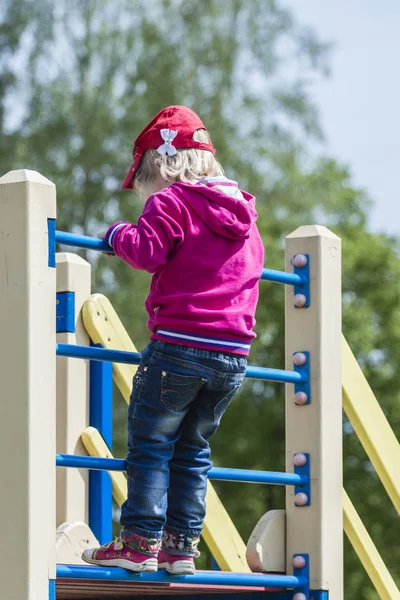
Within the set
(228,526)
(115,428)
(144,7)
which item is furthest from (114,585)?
(144,7)

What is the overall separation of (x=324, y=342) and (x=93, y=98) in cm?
1561

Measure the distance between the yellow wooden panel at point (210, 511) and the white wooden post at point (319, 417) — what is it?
975 mm

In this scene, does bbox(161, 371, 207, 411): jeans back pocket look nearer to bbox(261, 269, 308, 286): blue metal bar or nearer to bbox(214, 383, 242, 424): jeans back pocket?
bbox(214, 383, 242, 424): jeans back pocket

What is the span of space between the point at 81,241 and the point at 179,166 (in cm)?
37

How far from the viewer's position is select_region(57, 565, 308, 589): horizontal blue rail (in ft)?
10.7

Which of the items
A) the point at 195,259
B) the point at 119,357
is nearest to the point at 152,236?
the point at 195,259

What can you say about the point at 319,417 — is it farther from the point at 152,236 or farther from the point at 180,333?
the point at 152,236

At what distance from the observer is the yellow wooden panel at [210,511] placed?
511 centimetres

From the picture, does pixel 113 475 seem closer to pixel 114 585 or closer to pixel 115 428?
pixel 114 585

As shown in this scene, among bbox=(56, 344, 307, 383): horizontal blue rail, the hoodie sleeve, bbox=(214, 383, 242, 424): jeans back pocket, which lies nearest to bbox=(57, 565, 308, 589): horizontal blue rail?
bbox=(214, 383, 242, 424): jeans back pocket

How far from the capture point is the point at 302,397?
4176 millimetres

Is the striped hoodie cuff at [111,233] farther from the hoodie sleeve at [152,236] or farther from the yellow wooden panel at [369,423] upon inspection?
the yellow wooden panel at [369,423]

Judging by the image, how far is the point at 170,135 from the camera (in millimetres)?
3574

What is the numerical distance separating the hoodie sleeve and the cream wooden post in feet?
5.20
